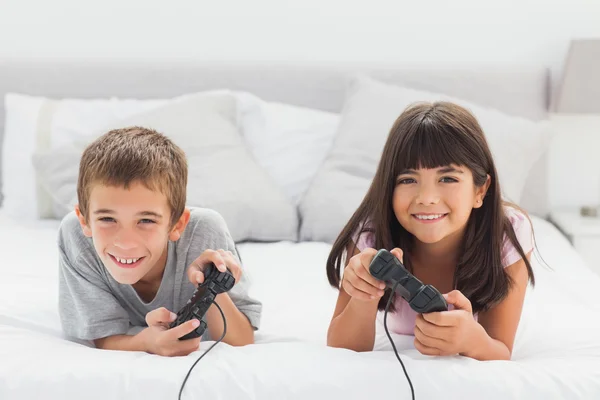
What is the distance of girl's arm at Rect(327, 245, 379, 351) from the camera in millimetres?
1271

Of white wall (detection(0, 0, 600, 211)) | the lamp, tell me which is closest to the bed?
the lamp

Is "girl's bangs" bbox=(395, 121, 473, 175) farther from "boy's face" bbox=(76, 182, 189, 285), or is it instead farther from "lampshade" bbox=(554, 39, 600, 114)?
"lampshade" bbox=(554, 39, 600, 114)

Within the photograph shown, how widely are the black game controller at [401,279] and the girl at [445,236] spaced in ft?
A: 0.13

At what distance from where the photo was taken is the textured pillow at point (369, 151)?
85.0 inches

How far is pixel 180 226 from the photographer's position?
1334mm

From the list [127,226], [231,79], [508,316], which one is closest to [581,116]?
[231,79]

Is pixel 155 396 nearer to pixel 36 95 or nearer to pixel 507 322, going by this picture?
pixel 507 322

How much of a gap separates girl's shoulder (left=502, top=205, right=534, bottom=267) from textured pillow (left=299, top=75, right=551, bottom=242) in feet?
2.51

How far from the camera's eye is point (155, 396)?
108cm

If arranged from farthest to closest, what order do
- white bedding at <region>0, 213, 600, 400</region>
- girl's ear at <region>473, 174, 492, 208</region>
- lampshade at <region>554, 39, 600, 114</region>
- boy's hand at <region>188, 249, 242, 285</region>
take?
lampshade at <region>554, 39, 600, 114</region> < girl's ear at <region>473, 174, 492, 208</region> < boy's hand at <region>188, 249, 242, 285</region> < white bedding at <region>0, 213, 600, 400</region>

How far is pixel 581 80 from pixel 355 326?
5.10 feet

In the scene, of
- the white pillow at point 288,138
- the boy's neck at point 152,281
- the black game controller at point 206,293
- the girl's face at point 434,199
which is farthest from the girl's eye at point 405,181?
the white pillow at point 288,138

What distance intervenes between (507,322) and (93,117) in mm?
1548

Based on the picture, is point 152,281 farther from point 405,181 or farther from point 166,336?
point 405,181
